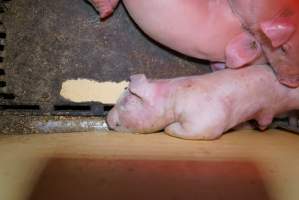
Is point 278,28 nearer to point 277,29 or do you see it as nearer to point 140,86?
point 277,29

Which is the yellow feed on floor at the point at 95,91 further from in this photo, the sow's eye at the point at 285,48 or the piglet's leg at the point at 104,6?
the sow's eye at the point at 285,48

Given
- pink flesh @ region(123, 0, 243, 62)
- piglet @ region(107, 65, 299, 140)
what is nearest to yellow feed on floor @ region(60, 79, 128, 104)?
piglet @ region(107, 65, 299, 140)

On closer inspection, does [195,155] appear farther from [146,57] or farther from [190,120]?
[146,57]

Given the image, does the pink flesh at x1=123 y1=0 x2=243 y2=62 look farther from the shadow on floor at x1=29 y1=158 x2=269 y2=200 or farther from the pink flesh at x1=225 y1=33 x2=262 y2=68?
the shadow on floor at x1=29 y1=158 x2=269 y2=200

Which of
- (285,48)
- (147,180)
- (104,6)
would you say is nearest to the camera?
(147,180)

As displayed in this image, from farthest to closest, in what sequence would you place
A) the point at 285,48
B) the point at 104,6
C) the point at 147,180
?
the point at 104,6, the point at 285,48, the point at 147,180

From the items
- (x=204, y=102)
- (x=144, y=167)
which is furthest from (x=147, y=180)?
(x=204, y=102)

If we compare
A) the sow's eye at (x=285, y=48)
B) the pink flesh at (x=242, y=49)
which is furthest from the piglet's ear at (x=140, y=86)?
the sow's eye at (x=285, y=48)
